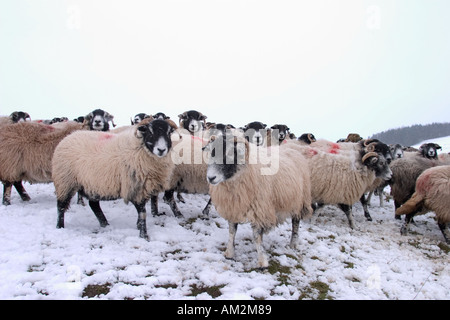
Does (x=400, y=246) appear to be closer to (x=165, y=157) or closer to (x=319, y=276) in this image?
(x=319, y=276)

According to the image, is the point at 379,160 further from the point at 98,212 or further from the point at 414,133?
the point at 414,133

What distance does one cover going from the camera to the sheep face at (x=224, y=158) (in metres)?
4.68

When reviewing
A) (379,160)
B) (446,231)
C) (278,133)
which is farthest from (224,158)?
(278,133)

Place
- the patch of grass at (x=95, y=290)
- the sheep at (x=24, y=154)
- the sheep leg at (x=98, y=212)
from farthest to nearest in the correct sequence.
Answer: the sheep at (x=24, y=154) < the sheep leg at (x=98, y=212) < the patch of grass at (x=95, y=290)

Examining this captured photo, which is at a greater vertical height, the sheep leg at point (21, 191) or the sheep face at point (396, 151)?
the sheep face at point (396, 151)

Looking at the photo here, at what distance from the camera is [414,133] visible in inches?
3442

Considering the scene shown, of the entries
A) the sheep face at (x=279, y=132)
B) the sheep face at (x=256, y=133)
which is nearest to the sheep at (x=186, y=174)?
the sheep face at (x=256, y=133)

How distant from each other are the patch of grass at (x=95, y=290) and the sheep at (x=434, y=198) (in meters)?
7.71

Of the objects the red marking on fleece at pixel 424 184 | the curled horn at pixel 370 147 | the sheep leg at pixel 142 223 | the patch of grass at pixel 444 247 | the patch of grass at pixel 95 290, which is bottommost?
the patch of grass at pixel 444 247

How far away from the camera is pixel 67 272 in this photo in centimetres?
421

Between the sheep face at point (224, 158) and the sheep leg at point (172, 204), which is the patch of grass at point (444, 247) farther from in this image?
the sheep leg at point (172, 204)

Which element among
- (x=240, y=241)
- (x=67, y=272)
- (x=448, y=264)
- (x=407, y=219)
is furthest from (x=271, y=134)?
(x=67, y=272)

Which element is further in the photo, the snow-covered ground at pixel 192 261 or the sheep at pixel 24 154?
the sheep at pixel 24 154

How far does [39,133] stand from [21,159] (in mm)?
836
